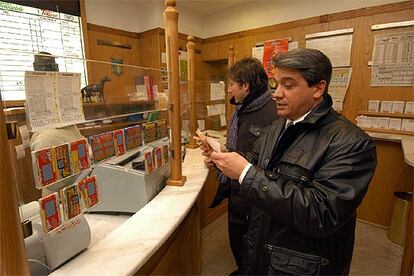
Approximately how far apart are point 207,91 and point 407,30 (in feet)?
6.88

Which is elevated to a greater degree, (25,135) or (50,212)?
(25,135)

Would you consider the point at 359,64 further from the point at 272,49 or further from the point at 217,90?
the point at 217,90

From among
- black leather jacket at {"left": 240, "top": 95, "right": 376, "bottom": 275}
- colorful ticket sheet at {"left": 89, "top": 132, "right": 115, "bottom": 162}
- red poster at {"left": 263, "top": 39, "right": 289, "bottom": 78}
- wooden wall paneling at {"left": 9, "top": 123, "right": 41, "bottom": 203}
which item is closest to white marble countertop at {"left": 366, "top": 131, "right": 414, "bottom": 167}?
red poster at {"left": 263, "top": 39, "right": 289, "bottom": 78}

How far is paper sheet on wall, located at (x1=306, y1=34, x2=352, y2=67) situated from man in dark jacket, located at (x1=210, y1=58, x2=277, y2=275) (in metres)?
1.73

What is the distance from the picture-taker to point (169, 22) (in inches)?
52.3

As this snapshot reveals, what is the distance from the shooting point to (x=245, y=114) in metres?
1.69

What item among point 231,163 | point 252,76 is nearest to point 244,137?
point 252,76

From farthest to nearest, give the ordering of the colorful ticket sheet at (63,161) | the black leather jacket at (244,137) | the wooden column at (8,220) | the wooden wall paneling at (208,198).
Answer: the wooden wall paneling at (208,198)
the black leather jacket at (244,137)
the colorful ticket sheet at (63,161)
the wooden column at (8,220)

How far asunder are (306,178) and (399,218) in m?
2.24

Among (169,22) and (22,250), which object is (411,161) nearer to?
(169,22)

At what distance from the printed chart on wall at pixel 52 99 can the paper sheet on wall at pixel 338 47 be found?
9.68 ft

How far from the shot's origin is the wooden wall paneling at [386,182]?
8.54 ft

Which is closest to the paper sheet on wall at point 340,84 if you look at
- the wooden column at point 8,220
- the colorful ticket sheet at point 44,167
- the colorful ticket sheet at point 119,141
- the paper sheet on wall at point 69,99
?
the colorful ticket sheet at point 119,141

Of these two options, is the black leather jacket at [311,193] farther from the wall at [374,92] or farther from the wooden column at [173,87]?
the wall at [374,92]
